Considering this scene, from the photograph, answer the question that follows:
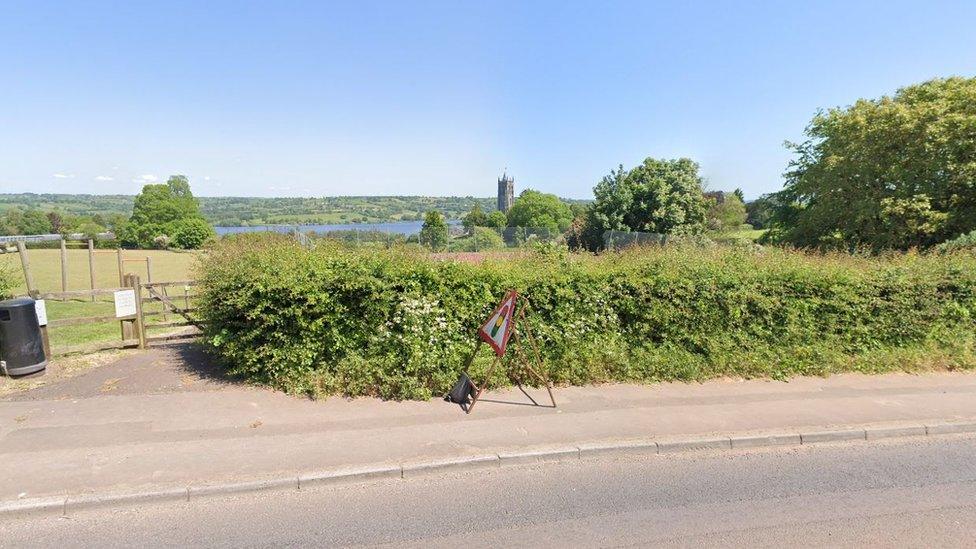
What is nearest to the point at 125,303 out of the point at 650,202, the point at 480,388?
the point at 480,388

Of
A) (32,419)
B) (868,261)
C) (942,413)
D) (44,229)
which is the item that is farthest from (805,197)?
(44,229)

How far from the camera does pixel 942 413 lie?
18.0ft

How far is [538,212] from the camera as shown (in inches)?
2697

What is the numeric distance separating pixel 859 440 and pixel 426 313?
5.07 metres

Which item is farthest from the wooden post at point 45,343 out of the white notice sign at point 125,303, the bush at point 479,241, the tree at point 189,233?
the tree at point 189,233

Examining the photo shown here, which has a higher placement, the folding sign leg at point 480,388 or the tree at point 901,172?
the tree at point 901,172

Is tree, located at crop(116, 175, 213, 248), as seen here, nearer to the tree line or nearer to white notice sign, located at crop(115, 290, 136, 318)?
white notice sign, located at crop(115, 290, 136, 318)

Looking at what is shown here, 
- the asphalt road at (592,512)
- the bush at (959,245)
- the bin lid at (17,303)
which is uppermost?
the bush at (959,245)

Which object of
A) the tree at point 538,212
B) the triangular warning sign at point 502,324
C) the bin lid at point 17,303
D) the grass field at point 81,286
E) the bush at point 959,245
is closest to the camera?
the triangular warning sign at point 502,324

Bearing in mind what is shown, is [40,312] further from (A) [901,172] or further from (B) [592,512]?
(A) [901,172]

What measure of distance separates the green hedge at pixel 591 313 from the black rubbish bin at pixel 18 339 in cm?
203

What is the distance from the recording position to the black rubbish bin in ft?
19.5

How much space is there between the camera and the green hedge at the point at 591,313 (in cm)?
575

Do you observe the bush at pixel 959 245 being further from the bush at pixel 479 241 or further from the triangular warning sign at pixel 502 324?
the bush at pixel 479 241
